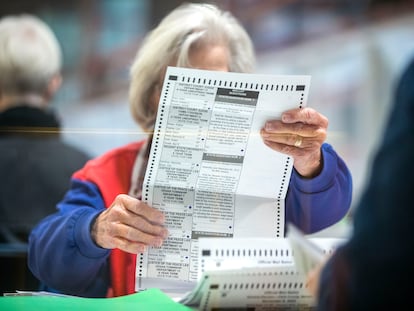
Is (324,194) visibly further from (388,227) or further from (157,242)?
(388,227)

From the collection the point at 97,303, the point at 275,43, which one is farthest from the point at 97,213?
the point at 275,43

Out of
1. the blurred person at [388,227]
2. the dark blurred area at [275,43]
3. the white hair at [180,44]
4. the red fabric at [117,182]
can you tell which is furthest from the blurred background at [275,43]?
the blurred person at [388,227]

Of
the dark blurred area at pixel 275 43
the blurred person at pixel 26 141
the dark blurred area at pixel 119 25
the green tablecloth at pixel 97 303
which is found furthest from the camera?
the dark blurred area at pixel 119 25

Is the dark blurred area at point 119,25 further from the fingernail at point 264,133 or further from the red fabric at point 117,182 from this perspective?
the fingernail at point 264,133

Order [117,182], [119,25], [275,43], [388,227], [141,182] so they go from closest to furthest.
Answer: [388,227], [141,182], [117,182], [275,43], [119,25]

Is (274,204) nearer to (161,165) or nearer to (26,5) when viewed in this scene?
(161,165)

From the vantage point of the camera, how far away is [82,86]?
3.91m

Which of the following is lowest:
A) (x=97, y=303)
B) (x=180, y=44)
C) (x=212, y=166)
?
(x=97, y=303)

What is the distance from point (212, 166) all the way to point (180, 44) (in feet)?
1.02

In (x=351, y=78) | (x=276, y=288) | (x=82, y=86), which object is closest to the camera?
(x=276, y=288)

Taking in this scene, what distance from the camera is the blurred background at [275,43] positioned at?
2.99 meters

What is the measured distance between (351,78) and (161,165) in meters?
2.46

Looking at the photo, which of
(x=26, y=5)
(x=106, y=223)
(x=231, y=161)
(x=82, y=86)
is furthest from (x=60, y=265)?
(x=82, y=86)

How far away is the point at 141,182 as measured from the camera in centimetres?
119
